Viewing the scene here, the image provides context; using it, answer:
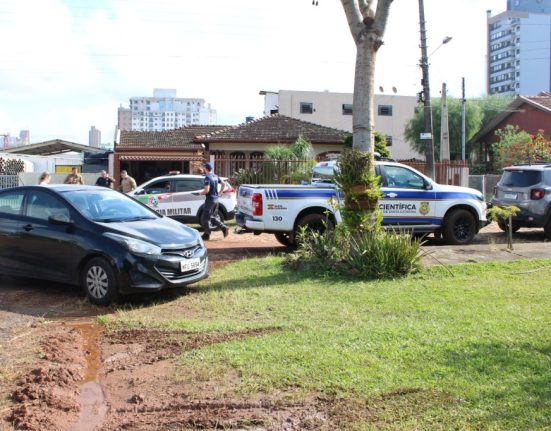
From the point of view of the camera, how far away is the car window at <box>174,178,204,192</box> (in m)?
15.6

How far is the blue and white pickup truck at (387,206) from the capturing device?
36.4 ft

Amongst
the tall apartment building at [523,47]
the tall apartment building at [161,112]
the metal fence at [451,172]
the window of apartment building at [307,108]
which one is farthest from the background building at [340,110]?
the tall apartment building at [523,47]

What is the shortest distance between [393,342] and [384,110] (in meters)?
46.6

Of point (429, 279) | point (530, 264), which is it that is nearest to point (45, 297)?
point (429, 279)

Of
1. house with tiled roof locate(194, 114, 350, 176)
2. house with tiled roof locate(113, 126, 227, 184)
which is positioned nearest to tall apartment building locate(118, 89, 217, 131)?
house with tiled roof locate(113, 126, 227, 184)

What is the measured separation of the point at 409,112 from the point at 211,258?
42.4 m

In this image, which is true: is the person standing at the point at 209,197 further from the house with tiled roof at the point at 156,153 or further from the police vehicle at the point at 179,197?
the house with tiled roof at the point at 156,153

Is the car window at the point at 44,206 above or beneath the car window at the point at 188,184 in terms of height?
beneath

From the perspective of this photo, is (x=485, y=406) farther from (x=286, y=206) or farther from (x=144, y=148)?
(x=144, y=148)

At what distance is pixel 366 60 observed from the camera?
9438 millimetres

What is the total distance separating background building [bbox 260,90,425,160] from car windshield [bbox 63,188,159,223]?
132 feet

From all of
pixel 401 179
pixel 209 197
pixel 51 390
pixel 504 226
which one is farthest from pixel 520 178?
pixel 51 390

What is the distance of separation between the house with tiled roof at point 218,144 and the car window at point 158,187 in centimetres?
980

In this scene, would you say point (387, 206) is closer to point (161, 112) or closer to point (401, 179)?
point (401, 179)
